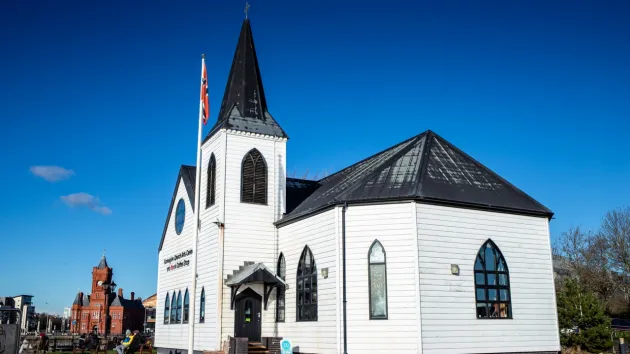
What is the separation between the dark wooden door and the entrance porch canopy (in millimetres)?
323

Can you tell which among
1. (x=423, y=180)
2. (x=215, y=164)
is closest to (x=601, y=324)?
(x=423, y=180)

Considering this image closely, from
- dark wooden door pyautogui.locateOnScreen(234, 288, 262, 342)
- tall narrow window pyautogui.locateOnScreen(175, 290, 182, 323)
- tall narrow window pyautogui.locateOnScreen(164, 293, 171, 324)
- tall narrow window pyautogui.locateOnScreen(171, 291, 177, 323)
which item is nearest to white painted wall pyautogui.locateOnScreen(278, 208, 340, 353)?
dark wooden door pyautogui.locateOnScreen(234, 288, 262, 342)

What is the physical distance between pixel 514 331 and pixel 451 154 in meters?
6.96

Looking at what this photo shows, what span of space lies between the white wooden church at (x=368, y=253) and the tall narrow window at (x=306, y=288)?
6 centimetres

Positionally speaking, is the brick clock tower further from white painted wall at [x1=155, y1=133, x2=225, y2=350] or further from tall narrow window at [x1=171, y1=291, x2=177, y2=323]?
tall narrow window at [x1=171, y1=291, x2=177, y2=323]

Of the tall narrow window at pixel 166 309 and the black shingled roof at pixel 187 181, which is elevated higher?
the black shingled roof at pixel 187 181

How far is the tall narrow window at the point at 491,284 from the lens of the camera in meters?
19.7

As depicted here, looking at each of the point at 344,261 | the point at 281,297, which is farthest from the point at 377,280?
the point at 281,297

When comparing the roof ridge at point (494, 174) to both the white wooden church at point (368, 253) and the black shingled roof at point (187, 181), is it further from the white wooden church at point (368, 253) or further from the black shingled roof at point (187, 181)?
the black shingled roof at point (187, 181)

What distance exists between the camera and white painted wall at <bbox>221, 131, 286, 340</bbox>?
23.3 m

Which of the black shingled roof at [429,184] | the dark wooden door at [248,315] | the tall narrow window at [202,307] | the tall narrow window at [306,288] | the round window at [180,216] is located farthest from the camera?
the round window at [180,216]

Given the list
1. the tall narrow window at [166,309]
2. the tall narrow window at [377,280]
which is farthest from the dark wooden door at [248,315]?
the tall narrow window at [166,309]

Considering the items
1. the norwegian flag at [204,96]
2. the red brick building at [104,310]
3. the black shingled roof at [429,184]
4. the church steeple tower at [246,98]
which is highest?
the church steeple tower at [246,98]

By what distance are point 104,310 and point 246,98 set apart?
8779cm
